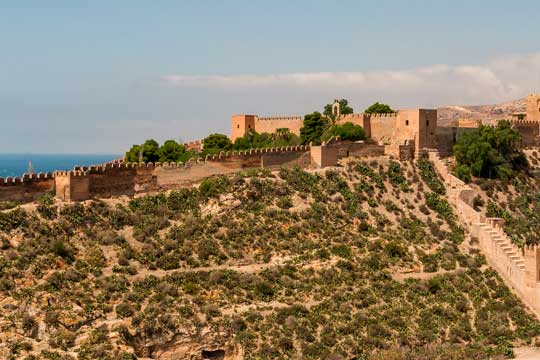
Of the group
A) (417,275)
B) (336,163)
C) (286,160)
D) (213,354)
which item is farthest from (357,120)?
(213,354)

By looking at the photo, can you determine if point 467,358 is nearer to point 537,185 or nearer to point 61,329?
point 61,329

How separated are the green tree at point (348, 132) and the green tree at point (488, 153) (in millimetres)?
5072

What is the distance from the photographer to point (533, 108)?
54.5 metres

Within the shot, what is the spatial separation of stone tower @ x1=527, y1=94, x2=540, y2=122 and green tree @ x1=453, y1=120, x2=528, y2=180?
522 centimetres

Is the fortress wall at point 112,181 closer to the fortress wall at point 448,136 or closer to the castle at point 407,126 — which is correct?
the castle at point 407,126

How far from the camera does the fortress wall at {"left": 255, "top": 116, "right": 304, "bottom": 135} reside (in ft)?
174

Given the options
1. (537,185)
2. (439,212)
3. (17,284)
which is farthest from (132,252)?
(537,185)

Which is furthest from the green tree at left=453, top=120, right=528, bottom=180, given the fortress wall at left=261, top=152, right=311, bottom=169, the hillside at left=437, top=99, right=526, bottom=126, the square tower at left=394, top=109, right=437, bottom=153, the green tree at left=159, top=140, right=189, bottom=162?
the hillside at left=437, top=99, right=526, bottom=126

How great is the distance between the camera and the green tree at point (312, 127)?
50.8 meters

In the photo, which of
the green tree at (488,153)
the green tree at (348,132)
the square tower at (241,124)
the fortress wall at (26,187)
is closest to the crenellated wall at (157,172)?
the fortress wall at (26,187)

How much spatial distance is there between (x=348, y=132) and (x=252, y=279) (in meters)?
15.7

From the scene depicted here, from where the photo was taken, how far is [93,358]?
93.1ft

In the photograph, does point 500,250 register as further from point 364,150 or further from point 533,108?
point 533,108

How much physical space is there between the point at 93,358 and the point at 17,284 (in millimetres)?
4254
